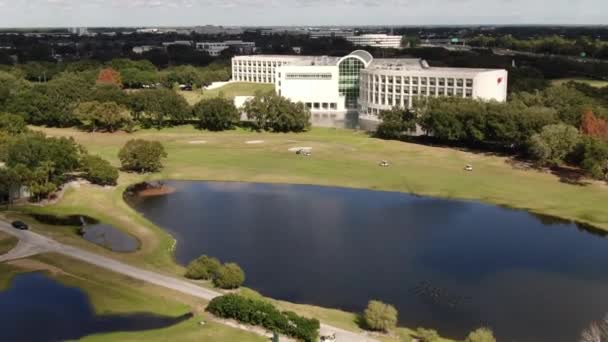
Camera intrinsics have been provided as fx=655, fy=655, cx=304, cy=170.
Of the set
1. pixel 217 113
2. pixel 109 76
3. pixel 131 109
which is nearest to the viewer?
pixel 217 113

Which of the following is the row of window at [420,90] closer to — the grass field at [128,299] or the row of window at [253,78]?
the row of window at [253,78]

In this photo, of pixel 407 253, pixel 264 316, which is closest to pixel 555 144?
pixel 407 253

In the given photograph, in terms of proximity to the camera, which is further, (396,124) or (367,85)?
(367,85)

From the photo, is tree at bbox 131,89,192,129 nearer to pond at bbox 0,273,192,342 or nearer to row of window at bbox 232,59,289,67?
row of window at bbox 232,59,289,67

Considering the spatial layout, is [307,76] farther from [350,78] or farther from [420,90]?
[420,90]

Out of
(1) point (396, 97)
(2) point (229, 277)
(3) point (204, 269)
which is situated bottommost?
(3) point (204, 269)

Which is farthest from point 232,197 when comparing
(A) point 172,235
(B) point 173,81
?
(B) point 173,81

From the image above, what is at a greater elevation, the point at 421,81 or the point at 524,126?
the point at 421,81

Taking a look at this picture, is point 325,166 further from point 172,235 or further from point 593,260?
point 593,260
